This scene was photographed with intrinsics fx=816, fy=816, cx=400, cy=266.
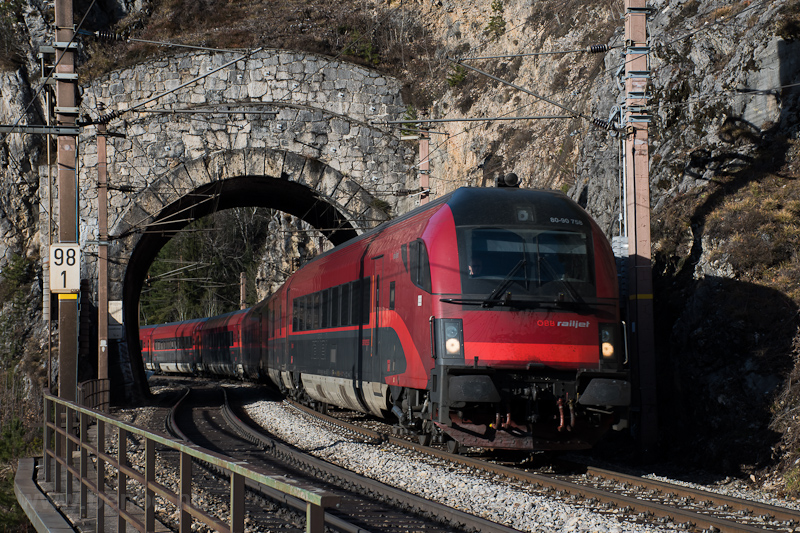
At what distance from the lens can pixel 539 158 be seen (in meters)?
23.9

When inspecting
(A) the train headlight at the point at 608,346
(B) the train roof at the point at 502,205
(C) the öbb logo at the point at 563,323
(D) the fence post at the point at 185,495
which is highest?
(B) the train roof at the point at 502,205

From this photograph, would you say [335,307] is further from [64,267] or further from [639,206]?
[639,206]

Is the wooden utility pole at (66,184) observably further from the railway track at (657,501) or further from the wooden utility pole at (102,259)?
the railway track at (657,501)

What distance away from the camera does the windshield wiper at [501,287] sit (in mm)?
9438

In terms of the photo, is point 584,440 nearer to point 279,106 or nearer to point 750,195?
point 750,195

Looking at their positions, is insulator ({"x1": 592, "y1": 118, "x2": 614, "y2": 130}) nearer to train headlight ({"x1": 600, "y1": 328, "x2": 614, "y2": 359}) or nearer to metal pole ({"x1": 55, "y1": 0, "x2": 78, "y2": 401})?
train headlight ({"x1": 600, "y1": 328, "x2": 614, "y2": 359})

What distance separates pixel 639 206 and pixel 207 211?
798 inches

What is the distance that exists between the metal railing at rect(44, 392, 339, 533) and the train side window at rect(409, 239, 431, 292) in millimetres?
3839

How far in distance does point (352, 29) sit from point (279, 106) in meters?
4.57

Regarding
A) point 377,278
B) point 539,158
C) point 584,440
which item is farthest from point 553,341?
point 539,158

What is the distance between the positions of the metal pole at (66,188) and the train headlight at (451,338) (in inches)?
260

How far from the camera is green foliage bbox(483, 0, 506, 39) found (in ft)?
97.1

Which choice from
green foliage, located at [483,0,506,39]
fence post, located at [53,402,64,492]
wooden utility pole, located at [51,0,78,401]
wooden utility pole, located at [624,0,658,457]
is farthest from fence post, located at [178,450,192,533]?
green foliage, located at [483,0,506,39]

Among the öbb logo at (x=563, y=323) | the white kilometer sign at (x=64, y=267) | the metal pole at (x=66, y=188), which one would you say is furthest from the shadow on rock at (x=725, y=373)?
the white kilometer sign at (x=64, y=267)
